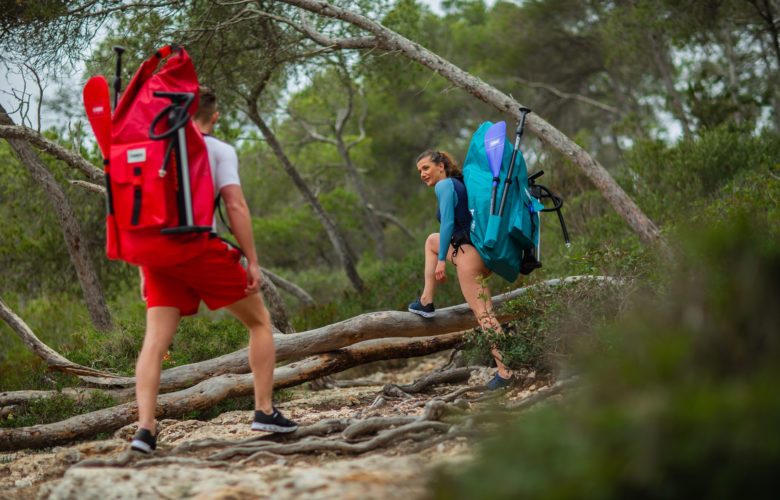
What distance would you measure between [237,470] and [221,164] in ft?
5.41

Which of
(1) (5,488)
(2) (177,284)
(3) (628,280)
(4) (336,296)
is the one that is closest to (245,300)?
(2) (177,284)

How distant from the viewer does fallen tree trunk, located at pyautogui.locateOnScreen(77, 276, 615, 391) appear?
24.5ft

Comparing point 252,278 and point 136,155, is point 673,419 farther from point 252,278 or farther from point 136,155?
point 136,155

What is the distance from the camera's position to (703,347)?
2352mm

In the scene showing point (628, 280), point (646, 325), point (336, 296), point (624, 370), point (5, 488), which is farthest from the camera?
point (336, 296)

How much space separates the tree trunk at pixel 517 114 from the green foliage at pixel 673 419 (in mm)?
6851

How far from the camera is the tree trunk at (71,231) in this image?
10.1 m

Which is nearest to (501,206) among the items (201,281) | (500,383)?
(500,383)

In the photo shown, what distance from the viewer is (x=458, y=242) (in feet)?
21.4

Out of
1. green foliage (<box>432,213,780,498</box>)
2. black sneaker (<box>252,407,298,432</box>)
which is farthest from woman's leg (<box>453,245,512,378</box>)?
green foliage (<box>432,213,780,498</box>)

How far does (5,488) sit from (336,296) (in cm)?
1261

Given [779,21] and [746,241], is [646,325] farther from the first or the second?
[779,21]

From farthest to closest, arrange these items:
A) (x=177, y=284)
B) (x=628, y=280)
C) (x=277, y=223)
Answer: (x=277, y=223), (x=628, y=280), (x=177, y=284)

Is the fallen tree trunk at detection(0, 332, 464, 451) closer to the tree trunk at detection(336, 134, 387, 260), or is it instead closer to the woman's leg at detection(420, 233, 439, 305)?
the woman's leg at detection(420, 233, 439, 305)
